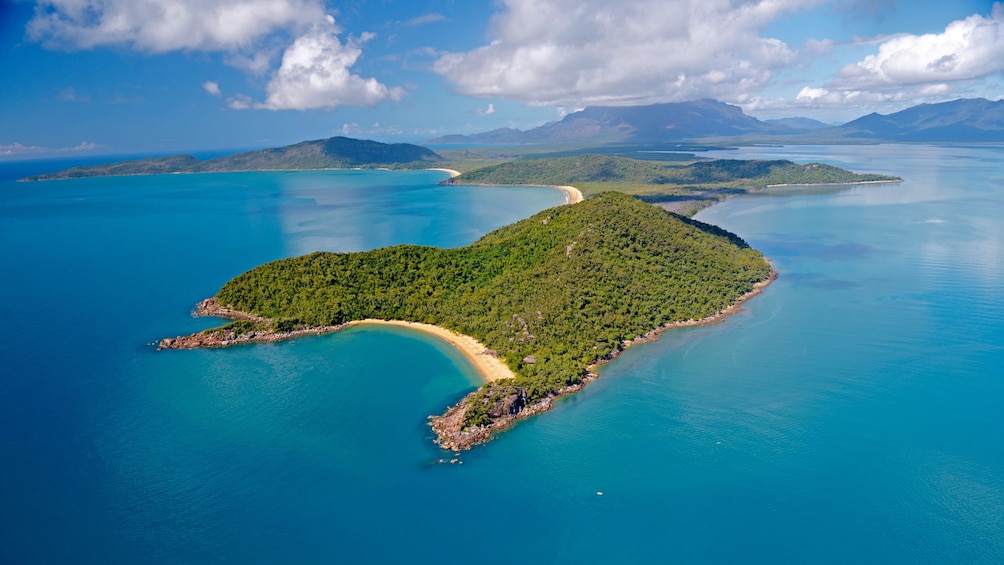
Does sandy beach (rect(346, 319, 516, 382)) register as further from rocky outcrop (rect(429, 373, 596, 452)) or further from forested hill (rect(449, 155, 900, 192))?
forested hill (rect(449, 155, 900, 192))

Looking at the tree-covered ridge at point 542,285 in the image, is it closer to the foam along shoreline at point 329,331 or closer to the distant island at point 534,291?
the distant island at point 534,291

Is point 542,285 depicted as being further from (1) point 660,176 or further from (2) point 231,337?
(1) point 660,176

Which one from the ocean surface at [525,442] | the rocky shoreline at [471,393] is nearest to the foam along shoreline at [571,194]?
the ocean surface at [525,442]

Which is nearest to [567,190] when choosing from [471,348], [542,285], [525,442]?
[542,285]

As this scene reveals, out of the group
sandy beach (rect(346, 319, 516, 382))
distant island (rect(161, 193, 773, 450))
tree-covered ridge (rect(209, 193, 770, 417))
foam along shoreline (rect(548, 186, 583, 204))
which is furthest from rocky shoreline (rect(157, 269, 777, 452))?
foam along shoreline (rect(548, 186, 583, 204))

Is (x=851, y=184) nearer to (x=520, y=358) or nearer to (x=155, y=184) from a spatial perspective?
(x=520, y=358)

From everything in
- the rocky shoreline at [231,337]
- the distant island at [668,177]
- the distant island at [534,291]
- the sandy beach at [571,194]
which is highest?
the distant island at [668,177]

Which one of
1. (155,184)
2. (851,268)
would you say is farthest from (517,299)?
(155,184)
